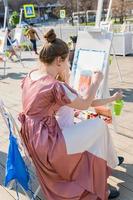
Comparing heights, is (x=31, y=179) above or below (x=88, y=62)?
below

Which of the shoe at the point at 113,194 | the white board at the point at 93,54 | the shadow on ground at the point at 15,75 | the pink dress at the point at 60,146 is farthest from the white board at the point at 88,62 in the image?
the shadow on ground at the point at 15,75

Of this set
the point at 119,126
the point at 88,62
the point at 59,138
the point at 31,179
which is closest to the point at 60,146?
the point at 59,138

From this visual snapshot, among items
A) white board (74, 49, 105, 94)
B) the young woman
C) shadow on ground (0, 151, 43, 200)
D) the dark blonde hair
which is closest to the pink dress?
the young woman

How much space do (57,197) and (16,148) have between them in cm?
46

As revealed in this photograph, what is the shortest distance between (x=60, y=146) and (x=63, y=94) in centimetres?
37

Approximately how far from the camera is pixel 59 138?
2531mm

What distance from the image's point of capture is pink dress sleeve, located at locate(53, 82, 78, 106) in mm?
2424

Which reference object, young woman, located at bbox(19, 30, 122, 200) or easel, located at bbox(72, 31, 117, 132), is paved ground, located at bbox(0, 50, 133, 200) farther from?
easel, located at bbox(72, 31, 117, 132)

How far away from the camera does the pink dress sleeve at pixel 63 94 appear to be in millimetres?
2424

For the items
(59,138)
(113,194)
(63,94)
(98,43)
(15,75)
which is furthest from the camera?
(15,75)

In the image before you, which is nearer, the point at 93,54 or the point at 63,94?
the point at 63,94

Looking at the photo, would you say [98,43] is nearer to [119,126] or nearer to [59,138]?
[119,126]

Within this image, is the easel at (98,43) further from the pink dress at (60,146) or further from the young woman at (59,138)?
the pink dress at (60,146)

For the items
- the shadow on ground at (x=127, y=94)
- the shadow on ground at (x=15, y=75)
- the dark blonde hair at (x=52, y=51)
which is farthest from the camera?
the shadow on ground at (x=15, y=75)
